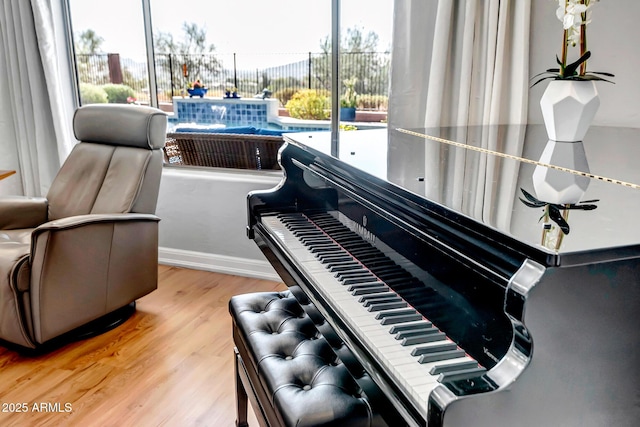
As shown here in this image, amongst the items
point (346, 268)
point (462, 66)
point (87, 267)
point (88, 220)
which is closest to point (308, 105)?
point (462, 66)

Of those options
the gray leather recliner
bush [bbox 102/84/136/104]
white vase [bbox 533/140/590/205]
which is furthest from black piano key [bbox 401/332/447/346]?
bush [bbox 102/84/136/104]

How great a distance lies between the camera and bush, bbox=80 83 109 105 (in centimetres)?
380

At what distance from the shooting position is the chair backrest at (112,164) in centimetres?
271

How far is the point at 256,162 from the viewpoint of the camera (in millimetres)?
3385

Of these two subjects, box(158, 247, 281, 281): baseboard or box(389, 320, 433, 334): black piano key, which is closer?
box(389, 320, 433, 334): black piano key

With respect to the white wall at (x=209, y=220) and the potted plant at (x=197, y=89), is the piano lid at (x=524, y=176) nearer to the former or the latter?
the white wall at (x=209, y=220)

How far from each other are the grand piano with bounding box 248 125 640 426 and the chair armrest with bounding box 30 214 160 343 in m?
1.18

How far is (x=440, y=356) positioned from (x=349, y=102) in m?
2.31

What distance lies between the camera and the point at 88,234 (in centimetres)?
242

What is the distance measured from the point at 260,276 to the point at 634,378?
2630 millimetres

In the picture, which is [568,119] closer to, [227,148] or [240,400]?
[240,400]

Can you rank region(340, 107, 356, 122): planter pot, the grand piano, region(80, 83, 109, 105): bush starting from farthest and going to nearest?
region(80, 83, 109, 105): bush → region(340, 107, 356, 122): planter pot → the grand piano

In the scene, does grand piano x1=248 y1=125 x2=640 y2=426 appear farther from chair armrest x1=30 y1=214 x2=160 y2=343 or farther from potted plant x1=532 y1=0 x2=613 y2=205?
chair armrest x1=30 y1=214 x2=160 y2=343

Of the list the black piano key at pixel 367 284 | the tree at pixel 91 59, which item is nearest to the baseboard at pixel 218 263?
the tree at pixel 91 59
